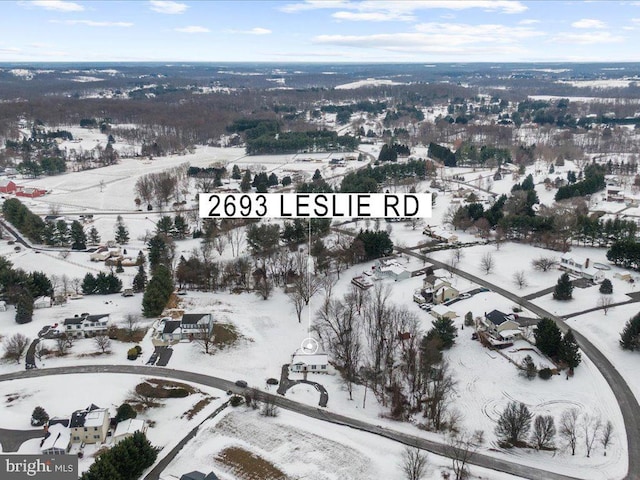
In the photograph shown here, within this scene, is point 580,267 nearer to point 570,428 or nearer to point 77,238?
point 570,428

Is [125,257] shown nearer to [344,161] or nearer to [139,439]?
[139,439]

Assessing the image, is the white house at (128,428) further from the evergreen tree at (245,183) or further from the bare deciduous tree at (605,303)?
the evergreen tree at (245,183)

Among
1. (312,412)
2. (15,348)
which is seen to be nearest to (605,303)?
(312,412)

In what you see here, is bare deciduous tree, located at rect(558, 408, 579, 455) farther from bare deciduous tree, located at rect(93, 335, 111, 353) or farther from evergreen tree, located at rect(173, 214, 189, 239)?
evergreen tree, located at rect(173, 214, 189, 239)

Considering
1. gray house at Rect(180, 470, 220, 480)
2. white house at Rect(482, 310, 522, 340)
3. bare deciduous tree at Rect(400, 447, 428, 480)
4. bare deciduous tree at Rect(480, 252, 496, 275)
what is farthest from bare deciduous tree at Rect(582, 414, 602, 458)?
bare deciduous tree at Rect(480, 252, 496, 275)

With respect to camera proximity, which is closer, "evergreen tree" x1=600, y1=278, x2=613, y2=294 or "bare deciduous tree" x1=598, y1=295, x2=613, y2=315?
"bare deciduous tree" x1=598, y1=295, x2=613, y2=315

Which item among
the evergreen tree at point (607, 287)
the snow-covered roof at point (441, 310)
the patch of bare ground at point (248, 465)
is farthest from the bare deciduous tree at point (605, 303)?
the patch of bare ground at point (248, 465)

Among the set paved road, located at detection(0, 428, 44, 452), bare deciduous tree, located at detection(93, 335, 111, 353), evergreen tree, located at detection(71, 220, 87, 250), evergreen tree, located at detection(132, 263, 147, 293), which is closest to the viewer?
paved road, located at detection(0, 428, 44, 452)
